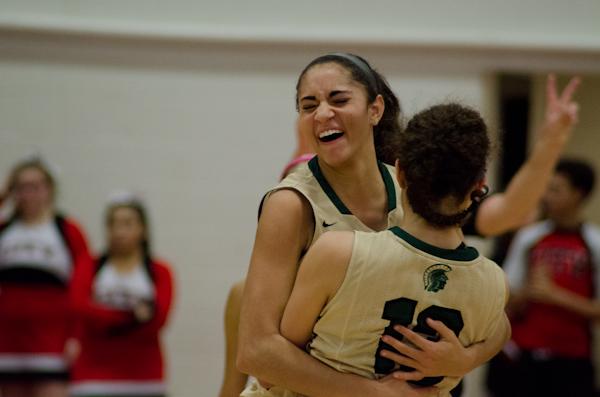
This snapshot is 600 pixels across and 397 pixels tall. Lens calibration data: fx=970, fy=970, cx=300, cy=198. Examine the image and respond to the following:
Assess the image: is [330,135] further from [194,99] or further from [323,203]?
[194,99]

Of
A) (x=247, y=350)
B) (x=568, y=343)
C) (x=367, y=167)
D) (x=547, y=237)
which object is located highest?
(x=367, y=167)

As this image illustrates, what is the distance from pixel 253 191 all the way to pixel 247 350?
392 centimetres

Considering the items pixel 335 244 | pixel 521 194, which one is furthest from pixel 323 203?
pixel 521 194

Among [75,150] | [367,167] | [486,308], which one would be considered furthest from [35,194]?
[486,308]

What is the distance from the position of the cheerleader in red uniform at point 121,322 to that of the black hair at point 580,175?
237 cm

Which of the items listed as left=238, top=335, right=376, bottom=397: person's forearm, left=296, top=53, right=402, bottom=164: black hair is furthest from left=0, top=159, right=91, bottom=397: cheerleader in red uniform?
left=238, top=335, right=376, bottom=397: person's forearm

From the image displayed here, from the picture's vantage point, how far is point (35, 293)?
5453 millimetres

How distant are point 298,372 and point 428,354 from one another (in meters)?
0.28

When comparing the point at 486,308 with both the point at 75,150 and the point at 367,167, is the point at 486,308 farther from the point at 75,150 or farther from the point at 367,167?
the point at 75,150

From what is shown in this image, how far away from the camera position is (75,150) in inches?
239

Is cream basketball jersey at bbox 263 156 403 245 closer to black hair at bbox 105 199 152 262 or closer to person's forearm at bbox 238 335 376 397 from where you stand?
person's forearm at bbox 238 335 376 397

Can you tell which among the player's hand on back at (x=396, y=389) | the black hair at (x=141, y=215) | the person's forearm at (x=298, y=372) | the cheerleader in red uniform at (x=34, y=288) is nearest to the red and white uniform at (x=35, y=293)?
the cheerleader in red uniform at (x=34, y=288)

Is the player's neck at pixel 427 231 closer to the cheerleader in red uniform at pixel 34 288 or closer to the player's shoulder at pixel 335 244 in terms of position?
the player's shoulder at pixel 335 244

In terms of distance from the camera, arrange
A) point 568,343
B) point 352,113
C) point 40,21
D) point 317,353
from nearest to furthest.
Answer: point 317,353, point 352,113, point 568,343, point 40,21
